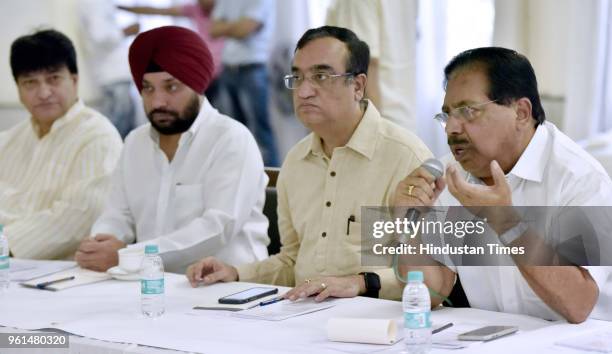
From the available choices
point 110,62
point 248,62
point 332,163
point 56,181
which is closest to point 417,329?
point 332,163

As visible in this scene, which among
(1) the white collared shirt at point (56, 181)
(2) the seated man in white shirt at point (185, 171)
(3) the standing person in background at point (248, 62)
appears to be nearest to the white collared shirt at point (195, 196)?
(2) the seated man in white shirt at point (185, 171)

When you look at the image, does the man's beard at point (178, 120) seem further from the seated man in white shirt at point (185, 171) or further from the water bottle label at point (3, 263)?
the water bottle label at point (3, 263)

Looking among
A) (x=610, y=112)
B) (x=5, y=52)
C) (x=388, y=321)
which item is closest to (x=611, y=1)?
(x=610, y=112)

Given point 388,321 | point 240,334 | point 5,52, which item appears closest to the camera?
point 388,321

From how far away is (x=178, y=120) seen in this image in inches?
158

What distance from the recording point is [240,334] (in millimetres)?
2473

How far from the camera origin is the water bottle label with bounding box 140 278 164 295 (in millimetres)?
2740

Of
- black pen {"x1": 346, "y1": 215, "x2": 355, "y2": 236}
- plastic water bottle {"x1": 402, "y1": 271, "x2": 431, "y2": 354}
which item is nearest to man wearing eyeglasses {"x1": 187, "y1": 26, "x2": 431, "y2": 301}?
black pen {"x1": 346, "y1": 215, "x2": 355, "y2": 236}

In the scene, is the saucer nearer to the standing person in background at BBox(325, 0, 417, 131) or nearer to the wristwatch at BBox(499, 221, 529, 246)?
the wristwatch at BBox(499, 221, 529, 246)

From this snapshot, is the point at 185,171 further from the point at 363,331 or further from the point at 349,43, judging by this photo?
the point at 363,331

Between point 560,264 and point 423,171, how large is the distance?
0.44m

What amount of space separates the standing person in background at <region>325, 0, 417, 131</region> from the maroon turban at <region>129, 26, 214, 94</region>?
124 cm

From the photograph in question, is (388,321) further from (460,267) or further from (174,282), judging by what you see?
(174,282)

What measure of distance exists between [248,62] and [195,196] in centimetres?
225
